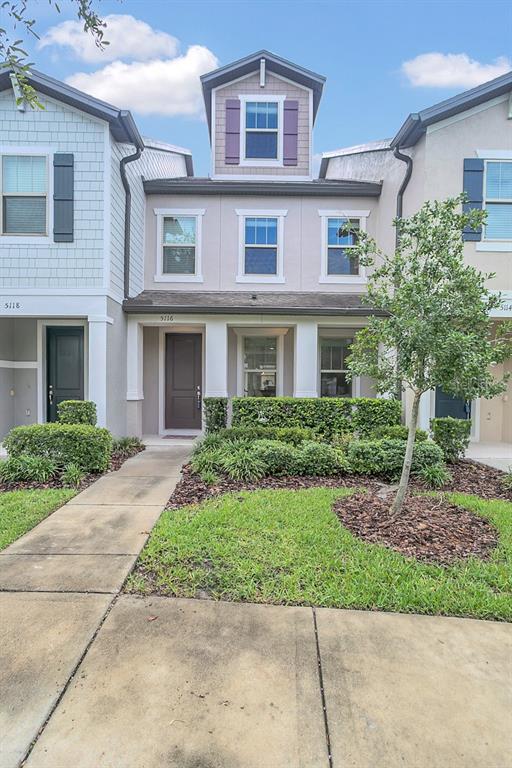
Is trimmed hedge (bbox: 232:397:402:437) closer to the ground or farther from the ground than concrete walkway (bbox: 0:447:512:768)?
farther from the ground

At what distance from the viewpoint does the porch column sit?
9.20 meters

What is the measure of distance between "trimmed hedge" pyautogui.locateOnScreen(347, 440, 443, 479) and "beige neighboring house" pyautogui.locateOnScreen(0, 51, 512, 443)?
248cm

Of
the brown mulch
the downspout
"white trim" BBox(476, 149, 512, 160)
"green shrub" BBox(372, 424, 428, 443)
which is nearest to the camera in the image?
the brown mulch

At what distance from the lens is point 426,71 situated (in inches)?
666

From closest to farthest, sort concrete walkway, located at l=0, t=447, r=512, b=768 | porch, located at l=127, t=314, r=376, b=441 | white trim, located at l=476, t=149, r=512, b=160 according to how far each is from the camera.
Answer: concrete walkway, located at l=0, t=447, r=512, b=768 < white trim, located at l=476, t=149, r=512, b=160 < porch, located at l=127, t=314, r=376, b=441

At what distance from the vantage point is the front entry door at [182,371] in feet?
34.4

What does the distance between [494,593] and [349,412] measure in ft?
16.9

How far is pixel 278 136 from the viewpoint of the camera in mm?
10375

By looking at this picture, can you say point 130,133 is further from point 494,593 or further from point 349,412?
point 494,593

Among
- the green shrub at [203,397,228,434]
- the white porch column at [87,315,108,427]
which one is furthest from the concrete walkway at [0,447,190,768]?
the green shrub at [203,397,228,434]

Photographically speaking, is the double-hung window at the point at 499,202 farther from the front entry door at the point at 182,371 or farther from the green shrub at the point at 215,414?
the front entry door at the point at 182,371

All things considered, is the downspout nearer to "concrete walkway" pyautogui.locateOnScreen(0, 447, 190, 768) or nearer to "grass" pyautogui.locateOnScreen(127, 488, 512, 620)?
"concrete walkway" pyautogui.locateOnScreen(0, 447, 190, 768)

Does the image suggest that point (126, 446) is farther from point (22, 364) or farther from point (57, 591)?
point (57, 591)

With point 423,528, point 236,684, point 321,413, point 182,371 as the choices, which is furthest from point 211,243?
point 236,684
